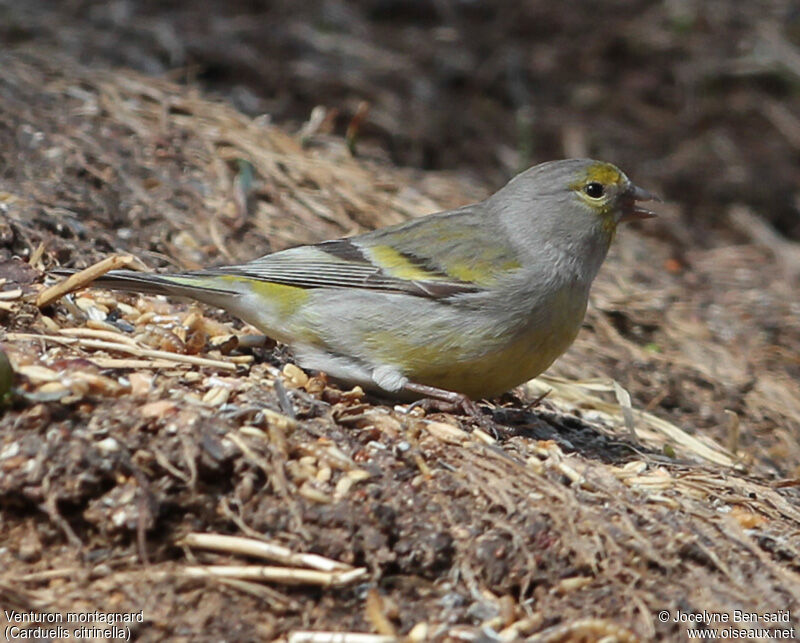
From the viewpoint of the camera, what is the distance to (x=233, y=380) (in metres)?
4.53

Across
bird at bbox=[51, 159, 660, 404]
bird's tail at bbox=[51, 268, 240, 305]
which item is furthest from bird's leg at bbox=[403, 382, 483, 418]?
bird's tail at bbox=[51, 268, 240, 305]

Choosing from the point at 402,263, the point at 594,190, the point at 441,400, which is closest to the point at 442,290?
the point at 402,263

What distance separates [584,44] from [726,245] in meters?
2.77

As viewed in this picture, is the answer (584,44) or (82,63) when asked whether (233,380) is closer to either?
(82,63)

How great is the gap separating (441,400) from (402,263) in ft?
2.37

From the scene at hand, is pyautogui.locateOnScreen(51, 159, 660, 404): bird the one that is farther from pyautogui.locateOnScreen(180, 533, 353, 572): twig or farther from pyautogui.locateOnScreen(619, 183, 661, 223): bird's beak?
pyautogui.locateOnScreen(180, 533, 353, 572): twig

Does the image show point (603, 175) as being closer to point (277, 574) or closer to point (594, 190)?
point (594, 190)

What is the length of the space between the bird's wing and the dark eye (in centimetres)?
→ 51

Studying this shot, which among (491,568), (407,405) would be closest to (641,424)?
(407,405)

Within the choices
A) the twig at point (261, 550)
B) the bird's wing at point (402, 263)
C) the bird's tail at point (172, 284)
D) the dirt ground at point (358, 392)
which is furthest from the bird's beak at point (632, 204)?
the twig at point (261, 550)

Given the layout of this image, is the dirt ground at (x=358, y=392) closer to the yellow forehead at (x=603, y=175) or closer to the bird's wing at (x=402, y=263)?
the bird's wing at (x=402, y=263)

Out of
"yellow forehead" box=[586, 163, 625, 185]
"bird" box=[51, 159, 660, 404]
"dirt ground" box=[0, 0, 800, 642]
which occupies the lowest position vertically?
"dirt ground" box=[0, 0, 800, 642]

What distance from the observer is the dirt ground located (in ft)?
12.2

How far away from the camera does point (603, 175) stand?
5.45 meters
